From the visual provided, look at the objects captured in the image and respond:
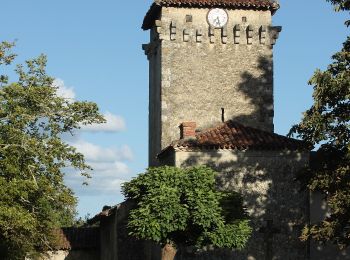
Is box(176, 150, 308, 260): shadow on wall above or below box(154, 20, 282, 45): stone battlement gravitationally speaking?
below

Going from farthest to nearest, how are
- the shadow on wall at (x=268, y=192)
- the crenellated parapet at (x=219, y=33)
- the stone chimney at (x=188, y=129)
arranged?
the crenellated parapet at (x=219, y=33) → the stone chimney at (x=188, y=129) → the shadow on wall at (x=268, y=192)

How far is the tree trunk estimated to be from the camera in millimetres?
28250

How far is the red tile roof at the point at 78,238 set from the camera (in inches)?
1590

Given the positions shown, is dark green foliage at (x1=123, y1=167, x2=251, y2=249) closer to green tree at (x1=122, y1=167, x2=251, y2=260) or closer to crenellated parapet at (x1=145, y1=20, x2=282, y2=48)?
green tree at (x1=122, y1=167, x2=251, y2=260)

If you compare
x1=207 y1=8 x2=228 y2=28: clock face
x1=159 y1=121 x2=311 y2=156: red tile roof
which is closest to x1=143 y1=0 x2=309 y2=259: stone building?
x1=207 y1=8 x2=228 y2=28: clock face

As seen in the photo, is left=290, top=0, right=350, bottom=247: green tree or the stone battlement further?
the stone battlement

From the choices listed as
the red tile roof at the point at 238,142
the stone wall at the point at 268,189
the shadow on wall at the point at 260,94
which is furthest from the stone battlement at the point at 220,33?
the stone wall at the point at 268,189

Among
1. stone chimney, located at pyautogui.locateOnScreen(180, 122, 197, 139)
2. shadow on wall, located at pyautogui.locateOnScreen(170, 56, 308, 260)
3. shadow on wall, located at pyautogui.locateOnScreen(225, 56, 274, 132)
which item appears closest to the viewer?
shadow on wall, located at pyautogui.locateOnScreen(170, 56, 308, 260)

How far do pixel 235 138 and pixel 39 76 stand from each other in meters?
12.2

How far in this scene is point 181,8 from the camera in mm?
34500

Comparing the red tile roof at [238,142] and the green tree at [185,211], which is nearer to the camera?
the green tree at [185,211]

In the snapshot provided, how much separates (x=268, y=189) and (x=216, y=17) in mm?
8626

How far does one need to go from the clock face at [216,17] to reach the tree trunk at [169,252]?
11073mm

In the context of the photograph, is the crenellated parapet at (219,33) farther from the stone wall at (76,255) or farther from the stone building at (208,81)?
the stone wall at (76,255)
